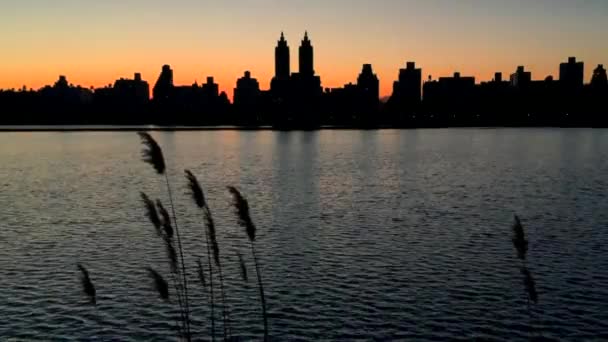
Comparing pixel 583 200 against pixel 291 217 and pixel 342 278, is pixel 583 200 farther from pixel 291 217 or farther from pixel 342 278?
pixel 342 278

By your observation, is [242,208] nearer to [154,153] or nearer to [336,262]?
[154,153]

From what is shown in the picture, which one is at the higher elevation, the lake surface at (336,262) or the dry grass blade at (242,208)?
the dry grass blade at (242,208)

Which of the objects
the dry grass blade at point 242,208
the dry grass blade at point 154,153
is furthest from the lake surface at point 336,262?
the dry grass blade at point 154,153

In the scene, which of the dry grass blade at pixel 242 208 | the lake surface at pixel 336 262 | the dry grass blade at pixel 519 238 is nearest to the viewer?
the dry grass blade at pixel 519 238

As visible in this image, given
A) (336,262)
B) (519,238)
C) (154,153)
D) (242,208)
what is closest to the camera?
(519,238)

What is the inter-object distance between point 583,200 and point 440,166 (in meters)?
57.6

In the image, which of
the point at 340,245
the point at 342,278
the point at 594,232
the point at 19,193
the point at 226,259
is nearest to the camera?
the point at 342,278

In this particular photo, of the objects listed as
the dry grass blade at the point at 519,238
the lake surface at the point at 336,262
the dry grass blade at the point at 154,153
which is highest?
the dry grass blade at the point at 154,153

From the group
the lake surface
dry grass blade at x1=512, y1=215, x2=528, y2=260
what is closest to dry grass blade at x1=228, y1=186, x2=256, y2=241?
dry grass blade at x1=512, y1=215, x2=528, y2=260

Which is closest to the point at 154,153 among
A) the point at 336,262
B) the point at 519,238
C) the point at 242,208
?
the point at 242,208

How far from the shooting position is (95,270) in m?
36.0

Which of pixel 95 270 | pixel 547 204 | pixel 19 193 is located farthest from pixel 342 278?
pixel 19 193

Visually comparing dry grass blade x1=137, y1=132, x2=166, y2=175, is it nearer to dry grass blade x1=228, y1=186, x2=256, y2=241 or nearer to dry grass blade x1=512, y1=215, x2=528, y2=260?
dry grass blade x1=228, y1=186, x2=256, y2=241

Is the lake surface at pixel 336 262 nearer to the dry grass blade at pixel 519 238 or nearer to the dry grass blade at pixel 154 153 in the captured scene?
the dry grass blade at pixel 519 238
